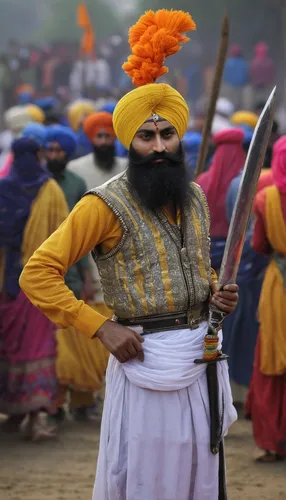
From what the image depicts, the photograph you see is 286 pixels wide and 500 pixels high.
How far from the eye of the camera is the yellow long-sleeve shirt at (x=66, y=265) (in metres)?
4.38

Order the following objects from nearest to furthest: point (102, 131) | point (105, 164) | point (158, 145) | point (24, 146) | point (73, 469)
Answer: point (158, 145), point (73, 469), point (24, 146), point (105, 164), point (102, 131)

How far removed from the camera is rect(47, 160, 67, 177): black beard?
9.02m

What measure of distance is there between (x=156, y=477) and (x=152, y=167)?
1241 millimetres

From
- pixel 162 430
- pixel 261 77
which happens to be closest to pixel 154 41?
pixel 162 430

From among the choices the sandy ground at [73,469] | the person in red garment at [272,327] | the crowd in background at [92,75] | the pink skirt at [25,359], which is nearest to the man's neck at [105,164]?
the pink skirt at [25,359]

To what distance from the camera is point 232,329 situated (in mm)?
8805

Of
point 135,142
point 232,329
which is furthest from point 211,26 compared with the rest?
point 135,142

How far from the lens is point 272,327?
7133 millimetres

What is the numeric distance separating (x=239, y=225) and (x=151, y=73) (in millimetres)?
748

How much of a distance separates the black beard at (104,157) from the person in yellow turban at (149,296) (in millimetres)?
5125

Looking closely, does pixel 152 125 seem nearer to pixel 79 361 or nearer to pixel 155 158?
pixel 155 158

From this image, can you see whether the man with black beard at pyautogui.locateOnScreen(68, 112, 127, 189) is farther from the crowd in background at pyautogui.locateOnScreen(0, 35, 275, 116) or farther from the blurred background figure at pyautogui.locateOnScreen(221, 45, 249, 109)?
the blurred background figure at pyautogui.locateOnScreen(221, 45, 249, 109)

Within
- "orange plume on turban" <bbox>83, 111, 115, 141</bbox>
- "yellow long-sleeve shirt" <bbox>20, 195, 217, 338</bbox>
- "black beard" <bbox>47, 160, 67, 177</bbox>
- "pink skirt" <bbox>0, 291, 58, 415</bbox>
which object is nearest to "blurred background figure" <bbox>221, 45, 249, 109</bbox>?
"orange plume on turban" <bbox>83, 111, 115, 141</bbox>

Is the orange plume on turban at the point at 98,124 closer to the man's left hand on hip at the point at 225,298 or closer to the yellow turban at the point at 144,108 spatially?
the yellow turban at the point at 144,108
